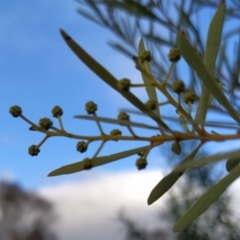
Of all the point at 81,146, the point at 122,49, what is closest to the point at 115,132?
the point at 81,146

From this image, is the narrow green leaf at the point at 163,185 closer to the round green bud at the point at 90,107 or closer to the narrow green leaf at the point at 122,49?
the round green bud at the point at 90,107

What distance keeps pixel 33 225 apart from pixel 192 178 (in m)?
0.57

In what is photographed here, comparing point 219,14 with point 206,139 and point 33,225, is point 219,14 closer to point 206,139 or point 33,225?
point 206,139

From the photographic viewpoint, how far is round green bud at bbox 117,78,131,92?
28 cm

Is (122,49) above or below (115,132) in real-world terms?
above

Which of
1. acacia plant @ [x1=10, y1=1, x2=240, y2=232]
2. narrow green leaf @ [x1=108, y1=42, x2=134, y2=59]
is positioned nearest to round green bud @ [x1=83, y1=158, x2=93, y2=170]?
acacia plant @ [x1=10, y1=1, x2=240, y2=232]

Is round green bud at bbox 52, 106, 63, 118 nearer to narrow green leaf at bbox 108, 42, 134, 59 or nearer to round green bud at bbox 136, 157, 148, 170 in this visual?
round green bud at bbox 136, 157, 148, 170

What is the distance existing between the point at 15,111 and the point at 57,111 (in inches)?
1.1

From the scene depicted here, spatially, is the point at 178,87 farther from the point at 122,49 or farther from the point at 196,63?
the point at 122,49

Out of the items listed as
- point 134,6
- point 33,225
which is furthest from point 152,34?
point 33,225

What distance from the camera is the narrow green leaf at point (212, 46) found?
323 millimetres

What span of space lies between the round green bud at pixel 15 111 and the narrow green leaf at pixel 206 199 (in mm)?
118

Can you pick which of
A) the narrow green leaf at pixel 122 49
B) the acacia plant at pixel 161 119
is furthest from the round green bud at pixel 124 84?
the narrow green leaf at pixel 122 49

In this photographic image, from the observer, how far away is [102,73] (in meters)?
0.28
